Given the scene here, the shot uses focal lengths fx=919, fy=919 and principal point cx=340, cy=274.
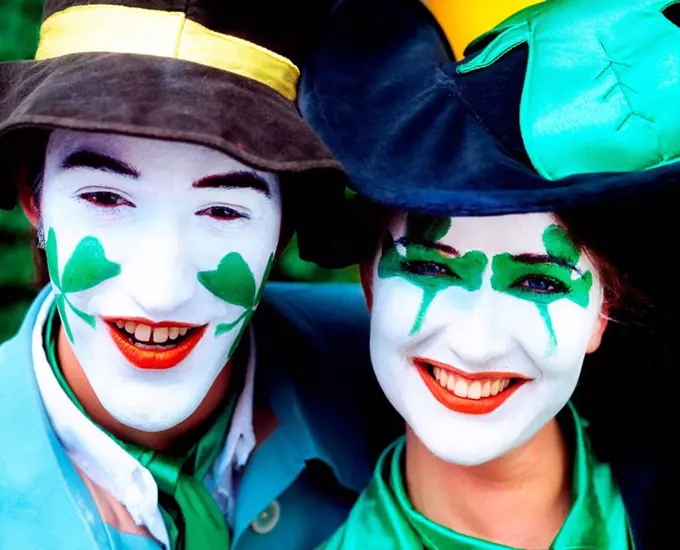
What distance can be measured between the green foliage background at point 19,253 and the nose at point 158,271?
157 cm

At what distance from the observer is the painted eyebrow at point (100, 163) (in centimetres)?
138

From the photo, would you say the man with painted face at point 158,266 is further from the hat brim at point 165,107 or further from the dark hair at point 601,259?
the dark hair at point 601,259

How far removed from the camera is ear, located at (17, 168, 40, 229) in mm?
1570

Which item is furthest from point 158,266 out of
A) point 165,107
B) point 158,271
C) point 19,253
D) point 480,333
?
point 19,253

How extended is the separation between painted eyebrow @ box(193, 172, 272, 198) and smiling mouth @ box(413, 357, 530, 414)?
37 cm

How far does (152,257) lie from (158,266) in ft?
0.06

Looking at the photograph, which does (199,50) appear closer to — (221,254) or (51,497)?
(221,254)

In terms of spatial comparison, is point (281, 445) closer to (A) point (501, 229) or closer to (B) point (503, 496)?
(B) point (503, 496)

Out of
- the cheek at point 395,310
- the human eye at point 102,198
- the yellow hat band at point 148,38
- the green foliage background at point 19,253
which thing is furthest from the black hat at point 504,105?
the green foliage background at point 19,253

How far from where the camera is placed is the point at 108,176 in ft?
4.55

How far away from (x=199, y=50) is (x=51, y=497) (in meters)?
0.77

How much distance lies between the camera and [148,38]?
136 centimetres

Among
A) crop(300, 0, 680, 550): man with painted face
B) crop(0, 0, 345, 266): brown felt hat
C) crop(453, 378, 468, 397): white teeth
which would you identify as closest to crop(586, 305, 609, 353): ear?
crop(300, 0, 680, 550): man with painted face

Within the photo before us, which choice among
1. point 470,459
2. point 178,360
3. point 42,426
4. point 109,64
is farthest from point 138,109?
point 470,459
